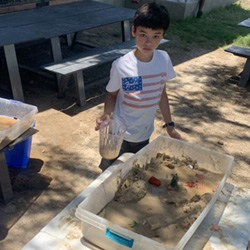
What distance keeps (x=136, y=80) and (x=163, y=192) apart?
2.09 feet

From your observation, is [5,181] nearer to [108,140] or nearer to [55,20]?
[108,140]

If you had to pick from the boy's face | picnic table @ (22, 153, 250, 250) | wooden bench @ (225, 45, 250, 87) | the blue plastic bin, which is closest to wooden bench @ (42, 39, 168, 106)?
the blue plastic bin

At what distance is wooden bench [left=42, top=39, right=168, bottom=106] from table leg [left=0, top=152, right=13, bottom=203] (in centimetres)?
150

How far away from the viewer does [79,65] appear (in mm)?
3811

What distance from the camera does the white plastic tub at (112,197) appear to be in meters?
1.02

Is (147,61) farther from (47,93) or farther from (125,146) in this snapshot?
(47,93)

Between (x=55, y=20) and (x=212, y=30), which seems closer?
(x=55, y=20)

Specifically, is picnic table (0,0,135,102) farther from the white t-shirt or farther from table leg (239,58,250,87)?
the white t-shirt

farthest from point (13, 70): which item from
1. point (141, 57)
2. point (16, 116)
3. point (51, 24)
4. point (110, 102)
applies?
point (141, 57)

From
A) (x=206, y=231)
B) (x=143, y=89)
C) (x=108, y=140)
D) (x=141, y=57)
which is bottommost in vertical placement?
(x=206, y=231)

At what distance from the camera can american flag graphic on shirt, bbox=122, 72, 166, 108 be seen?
173 cm

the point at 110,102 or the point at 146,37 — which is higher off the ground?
the point at 146,37

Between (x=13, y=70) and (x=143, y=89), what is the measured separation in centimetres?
242

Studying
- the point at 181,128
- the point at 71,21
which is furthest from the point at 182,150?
the point at 71,21
